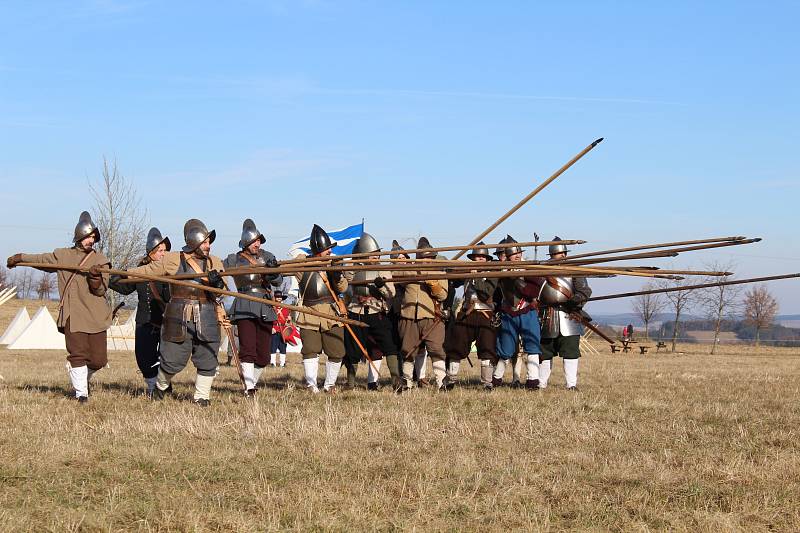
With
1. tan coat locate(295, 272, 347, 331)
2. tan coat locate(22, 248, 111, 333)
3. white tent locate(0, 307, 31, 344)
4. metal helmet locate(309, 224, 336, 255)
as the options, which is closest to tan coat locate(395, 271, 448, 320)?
tan coat locate(295, 272, 347, 331)

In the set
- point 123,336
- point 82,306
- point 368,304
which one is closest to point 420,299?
point 368,304

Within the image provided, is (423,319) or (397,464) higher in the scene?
(423,319)

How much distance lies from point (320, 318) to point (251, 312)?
0.87 metres

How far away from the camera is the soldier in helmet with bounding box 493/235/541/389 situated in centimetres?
→ 1131

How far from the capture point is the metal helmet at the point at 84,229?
9648mm

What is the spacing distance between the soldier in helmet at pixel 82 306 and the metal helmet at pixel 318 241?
2.41 m

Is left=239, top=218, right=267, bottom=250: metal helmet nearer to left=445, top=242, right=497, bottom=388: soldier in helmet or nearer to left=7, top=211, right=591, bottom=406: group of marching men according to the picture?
left=7, top=211, right=591, bottom=406: group of marching men

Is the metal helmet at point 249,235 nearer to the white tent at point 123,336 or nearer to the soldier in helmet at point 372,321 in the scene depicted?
the soldier in helmet at point 372,321

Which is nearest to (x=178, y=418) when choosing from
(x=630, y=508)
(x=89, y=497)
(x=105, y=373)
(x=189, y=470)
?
(x=189, y=470)

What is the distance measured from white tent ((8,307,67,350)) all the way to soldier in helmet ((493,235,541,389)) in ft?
63.3

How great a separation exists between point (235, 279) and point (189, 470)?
491 centimetres

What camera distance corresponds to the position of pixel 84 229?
9688mm

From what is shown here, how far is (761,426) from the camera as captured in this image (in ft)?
27.0

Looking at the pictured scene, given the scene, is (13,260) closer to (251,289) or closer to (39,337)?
(251,289)
